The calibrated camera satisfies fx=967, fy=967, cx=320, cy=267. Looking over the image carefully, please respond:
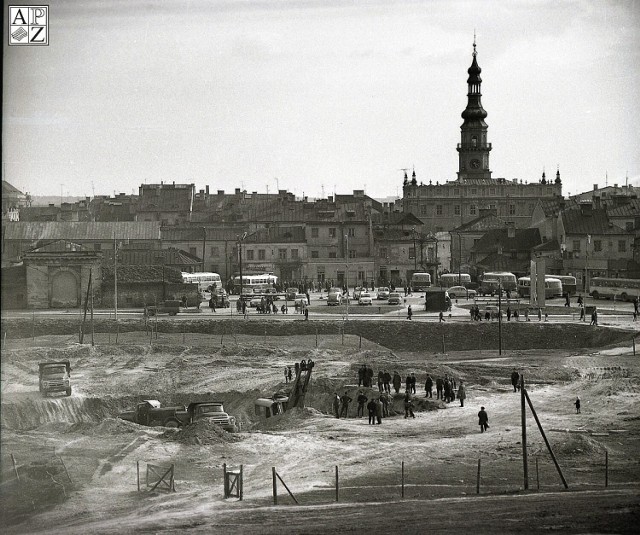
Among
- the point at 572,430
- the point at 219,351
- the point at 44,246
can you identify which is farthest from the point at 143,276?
the point at 572,430

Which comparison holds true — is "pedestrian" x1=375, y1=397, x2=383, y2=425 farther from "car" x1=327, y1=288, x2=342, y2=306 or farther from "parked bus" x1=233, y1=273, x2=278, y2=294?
"parked bus" x1=233, y1=273, x2=278, y2=294

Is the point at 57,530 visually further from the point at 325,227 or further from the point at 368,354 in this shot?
the point at 325,227

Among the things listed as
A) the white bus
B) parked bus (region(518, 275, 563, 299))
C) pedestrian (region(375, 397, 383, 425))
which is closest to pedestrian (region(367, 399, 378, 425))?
pedestrian (region(375, 397, 383, 425))

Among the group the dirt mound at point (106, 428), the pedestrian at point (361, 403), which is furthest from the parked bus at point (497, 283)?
the dirt mound at point (106, 428)

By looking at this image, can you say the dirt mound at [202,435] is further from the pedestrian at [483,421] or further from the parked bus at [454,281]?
the parked bus at [454,281]

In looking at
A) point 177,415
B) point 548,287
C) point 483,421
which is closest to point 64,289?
point 177,415

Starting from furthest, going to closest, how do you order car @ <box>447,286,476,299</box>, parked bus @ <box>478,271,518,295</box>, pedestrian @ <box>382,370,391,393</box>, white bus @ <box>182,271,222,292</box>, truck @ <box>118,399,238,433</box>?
parked bus @ <box>478,271,518,295</box>, white bus @ <box>182,271,222,292</box>, car @ <box>447,286,476,299</box>, pedestrian @ <box>382,370,391,393</box>, truck @ <box>118,399,238,433</box>
